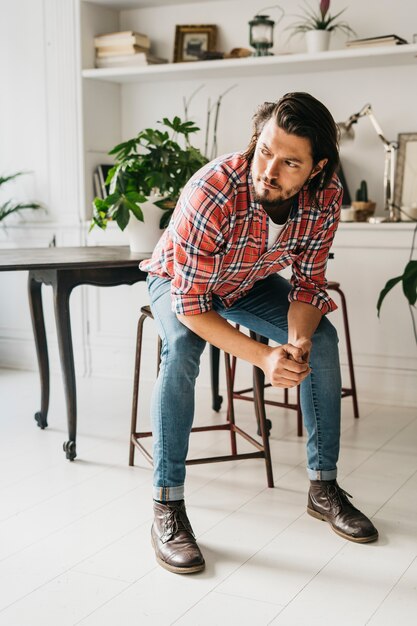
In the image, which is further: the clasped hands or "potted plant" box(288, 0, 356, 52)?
"potted plant" box(288, 0, 356, 52)

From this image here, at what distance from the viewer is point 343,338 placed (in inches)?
152

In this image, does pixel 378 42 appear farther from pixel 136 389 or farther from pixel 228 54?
pixel 136 389

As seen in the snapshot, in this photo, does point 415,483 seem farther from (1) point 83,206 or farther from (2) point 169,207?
(1) point 83,206

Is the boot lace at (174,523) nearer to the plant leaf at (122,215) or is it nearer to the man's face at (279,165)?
the man's face at (279,165)

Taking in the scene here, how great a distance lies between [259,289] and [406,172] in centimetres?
168

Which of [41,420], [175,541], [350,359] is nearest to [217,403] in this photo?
[350,359]

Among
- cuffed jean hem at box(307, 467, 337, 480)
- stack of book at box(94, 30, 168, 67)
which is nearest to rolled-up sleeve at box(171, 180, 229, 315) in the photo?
cuffed jean hem at box(307, 467, 337, 480)

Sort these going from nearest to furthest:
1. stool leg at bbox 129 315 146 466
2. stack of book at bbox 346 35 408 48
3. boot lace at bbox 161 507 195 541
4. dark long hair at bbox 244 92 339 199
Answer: dark long hair at bbox 244 92 339 199
boot lace at bbox 161 507 195 541
stool leg at bbox 129 315 146 466
stack of book at bbox 346 35 408 48

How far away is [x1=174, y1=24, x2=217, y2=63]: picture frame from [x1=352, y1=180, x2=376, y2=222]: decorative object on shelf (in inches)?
41.6

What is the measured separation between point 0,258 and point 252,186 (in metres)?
1.14

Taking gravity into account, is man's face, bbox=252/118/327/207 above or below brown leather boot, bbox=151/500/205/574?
above

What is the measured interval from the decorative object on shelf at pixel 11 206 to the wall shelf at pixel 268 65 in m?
0.68

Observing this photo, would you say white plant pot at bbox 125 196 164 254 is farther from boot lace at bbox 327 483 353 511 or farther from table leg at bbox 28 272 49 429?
boot lace at bbox 327 483 353 511

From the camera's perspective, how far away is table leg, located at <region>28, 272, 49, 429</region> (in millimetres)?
3270
